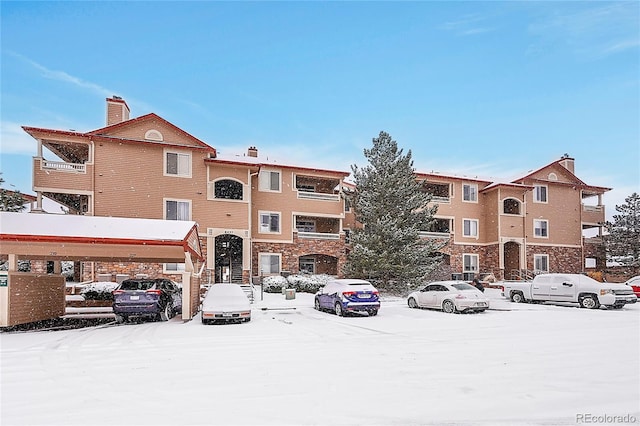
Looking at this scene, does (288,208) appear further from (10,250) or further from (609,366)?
(609,366)

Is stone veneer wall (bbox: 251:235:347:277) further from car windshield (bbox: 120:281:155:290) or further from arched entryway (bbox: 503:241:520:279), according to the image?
arched entryway (bbox: 503:241:520:279)

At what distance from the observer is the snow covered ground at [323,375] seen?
6.05m

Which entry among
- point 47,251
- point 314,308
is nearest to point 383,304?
point 314,308

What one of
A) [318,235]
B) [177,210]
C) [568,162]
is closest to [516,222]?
[568,162]

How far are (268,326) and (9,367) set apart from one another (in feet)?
24.9

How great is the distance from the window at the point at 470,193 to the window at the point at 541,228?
5.20 m

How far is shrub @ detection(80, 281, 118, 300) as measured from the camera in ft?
75.8

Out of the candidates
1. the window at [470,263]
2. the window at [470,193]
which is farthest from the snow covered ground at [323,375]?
the window at [470,193]

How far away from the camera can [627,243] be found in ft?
119

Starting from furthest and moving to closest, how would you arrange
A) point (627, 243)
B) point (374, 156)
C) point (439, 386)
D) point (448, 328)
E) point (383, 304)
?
point (627, 243), point (374, 156), point (383, 304), point (448, 328), point (439, 386)

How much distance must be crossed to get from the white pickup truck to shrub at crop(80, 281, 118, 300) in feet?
67.3

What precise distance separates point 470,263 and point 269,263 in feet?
54.3

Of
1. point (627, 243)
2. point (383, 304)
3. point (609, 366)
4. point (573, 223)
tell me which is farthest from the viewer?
point (573, 223)

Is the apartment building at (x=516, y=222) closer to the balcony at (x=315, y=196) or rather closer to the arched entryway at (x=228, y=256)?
the balcony at (x=315, y=196)
